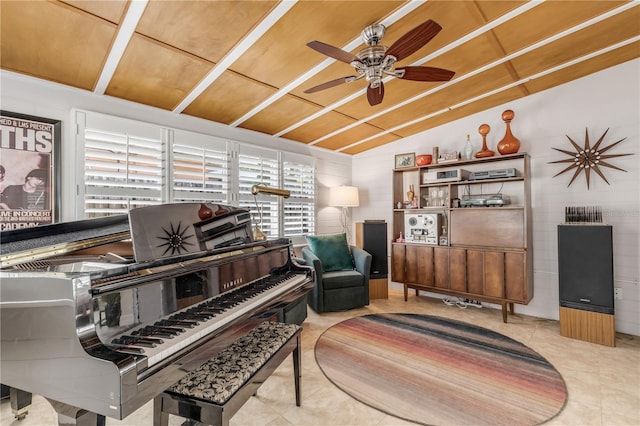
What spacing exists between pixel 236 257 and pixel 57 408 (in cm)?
89

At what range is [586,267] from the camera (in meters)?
2.86

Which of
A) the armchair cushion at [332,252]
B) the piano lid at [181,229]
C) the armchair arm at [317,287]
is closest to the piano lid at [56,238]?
the piano lid at [181,229]

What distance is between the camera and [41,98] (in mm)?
2365

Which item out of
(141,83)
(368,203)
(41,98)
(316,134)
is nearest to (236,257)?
(141,83)

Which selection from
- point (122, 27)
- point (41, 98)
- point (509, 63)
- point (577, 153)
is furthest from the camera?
point (577, 153)

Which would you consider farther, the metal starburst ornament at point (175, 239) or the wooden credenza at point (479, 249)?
the wooden credenza at point (479, 249)

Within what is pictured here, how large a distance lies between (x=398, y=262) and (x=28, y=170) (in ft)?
13.1

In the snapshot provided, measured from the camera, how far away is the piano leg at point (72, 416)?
108cm

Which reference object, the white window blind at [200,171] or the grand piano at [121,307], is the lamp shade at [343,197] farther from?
the grand piano at [121,307]

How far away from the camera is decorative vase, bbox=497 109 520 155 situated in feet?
11.3

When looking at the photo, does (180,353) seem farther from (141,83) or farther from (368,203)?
(368,203)

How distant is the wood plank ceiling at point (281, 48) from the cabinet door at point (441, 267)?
1.85 metres

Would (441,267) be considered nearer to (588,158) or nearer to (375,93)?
(588,158)

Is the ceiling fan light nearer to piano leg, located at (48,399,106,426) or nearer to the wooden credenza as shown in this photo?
the wooden credenza
